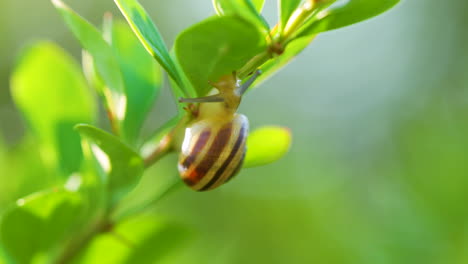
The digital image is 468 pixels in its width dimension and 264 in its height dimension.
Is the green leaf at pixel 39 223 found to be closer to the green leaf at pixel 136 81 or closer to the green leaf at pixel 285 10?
the green leaf at pixel 136 81

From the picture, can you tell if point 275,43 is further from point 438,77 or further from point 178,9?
point 178,9

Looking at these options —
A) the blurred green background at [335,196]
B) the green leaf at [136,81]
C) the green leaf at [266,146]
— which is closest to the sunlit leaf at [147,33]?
the green leaf at [136,81]

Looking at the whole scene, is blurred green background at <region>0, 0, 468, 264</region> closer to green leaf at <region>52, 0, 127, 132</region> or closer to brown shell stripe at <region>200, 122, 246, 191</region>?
brown shell stripe at <region>200, 122, 246, 191</region>

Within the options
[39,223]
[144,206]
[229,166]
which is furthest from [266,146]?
[39,223]

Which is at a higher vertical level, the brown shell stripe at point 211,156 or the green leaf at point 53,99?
the green leaf at point 53,99

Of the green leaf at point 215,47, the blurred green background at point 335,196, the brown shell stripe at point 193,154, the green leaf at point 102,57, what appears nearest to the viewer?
the green leaf at point 215,47

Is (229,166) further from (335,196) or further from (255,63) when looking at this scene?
(335,196)

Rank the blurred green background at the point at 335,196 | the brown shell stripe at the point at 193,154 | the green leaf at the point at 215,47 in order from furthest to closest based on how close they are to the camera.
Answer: the blurred green background at the point at 335,196 → the brown shell stripe at the point at 193,154 → the green leaf at the point at 215,47
